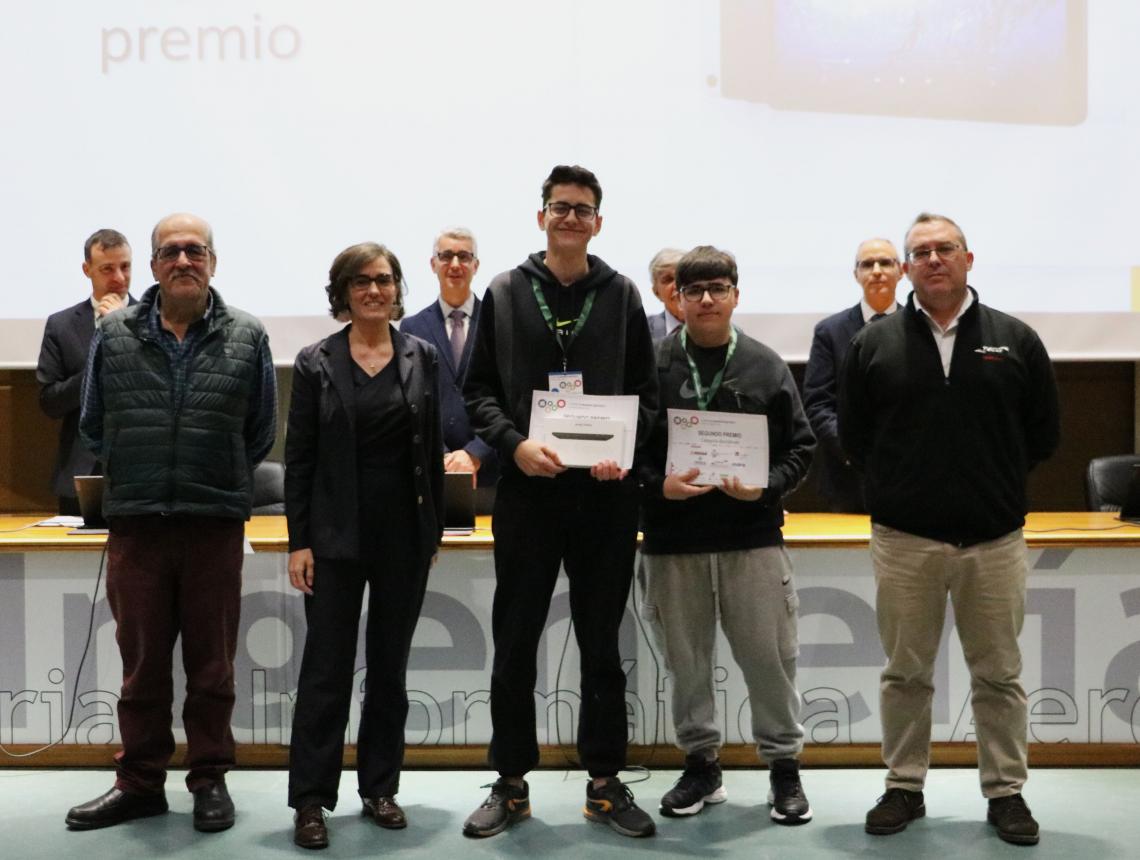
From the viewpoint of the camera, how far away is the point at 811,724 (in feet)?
13.1

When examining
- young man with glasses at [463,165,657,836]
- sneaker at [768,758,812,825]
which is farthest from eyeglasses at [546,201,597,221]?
sneaker at [768,758,812,825]

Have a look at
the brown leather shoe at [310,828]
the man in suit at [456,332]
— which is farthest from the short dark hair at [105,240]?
the brown leather shoe at [310,828]

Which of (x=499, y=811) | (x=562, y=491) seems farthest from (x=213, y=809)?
(x=562, y=491)

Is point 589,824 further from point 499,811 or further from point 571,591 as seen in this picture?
point 571,591

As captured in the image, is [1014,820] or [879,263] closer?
[1014,820]

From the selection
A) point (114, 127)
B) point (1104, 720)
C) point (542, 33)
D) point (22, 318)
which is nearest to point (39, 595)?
point (22, 318)

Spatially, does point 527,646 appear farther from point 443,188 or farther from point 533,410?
point 443,188

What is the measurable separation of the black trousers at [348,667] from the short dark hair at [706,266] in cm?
104

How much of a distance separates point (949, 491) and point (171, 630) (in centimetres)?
215

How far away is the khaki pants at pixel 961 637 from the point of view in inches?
129

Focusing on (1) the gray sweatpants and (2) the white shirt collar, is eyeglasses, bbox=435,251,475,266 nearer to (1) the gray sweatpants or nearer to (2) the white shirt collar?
(2) the white shirt collar

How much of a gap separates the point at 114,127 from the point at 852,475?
3330 millimetres

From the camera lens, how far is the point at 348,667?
337cm

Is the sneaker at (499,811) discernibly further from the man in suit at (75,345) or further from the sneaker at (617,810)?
the man in suit at (75,345)
